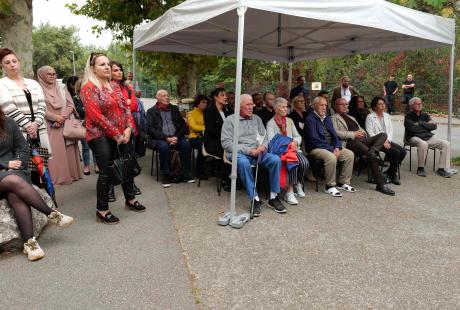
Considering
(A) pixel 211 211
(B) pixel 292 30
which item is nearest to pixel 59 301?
(A) pixel 211 211

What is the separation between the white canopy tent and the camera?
4.16m

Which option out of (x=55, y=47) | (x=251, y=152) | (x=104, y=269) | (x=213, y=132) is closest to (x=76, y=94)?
(x=213, y=132)

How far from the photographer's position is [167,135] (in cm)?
593

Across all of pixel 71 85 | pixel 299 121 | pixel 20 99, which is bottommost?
pixel 299 121

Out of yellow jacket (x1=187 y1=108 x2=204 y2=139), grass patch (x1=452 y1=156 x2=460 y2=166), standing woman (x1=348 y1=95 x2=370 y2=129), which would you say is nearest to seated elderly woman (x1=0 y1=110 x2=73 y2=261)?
yellow jacket (x1=187 y1=108 x2=204 y2=139)

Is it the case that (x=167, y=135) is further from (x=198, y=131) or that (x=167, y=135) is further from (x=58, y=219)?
(x=58, y=219)

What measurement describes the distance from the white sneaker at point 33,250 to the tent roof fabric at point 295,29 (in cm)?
288

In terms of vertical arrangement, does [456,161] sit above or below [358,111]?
below

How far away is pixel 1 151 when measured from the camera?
3.58m

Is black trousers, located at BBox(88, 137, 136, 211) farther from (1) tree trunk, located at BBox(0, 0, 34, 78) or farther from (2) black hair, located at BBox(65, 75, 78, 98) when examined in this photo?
(1) tree trunk, located at BBox(0, 0, 34, 78)

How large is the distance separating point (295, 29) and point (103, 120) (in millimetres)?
4937

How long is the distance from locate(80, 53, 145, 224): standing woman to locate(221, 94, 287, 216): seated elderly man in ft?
4.13

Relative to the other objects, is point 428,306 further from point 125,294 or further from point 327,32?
point 327,32

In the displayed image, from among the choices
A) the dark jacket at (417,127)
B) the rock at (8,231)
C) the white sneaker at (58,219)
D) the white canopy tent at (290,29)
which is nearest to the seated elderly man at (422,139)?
the dark jacket at (417,127)
